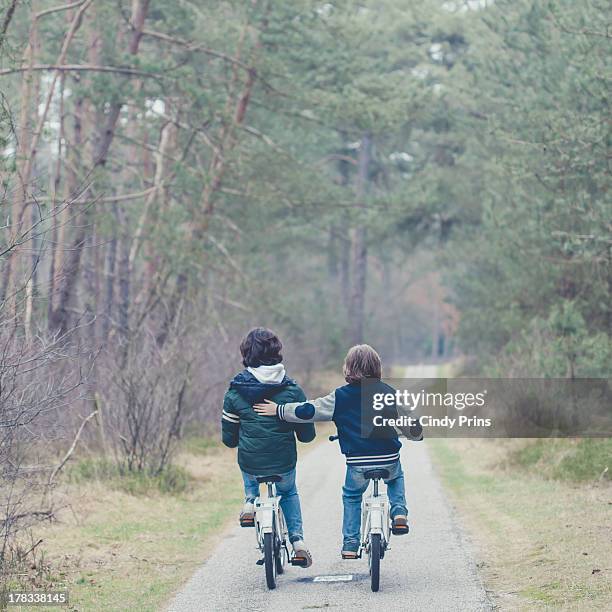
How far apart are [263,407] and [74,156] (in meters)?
14.7

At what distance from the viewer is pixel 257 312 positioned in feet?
99.3

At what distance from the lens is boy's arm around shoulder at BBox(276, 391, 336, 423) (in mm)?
8461

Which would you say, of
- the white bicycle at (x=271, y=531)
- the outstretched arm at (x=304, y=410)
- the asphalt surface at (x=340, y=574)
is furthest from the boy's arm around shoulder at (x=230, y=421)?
the asphalt surface at (x=340, y=574)

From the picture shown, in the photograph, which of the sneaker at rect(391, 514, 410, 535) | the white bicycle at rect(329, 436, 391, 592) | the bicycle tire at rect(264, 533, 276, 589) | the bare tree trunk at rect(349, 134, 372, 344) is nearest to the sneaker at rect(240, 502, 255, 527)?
the bicycle tire at rect(264, 533, 276, 589)

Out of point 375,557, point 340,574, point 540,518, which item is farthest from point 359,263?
point 375,557

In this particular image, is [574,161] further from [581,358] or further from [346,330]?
[346,330]

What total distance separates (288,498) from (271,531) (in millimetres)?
567

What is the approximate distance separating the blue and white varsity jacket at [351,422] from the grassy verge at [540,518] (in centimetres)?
137

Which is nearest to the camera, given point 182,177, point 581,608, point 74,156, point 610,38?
point 581,608

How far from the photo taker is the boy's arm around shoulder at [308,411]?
27.8 ft

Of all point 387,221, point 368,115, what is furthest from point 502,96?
point 387,221

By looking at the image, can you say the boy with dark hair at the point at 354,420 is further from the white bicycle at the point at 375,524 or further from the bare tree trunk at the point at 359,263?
the bare tree trunk at the point at 359,263

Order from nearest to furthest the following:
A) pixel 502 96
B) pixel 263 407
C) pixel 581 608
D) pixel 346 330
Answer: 1. pixel 581 608
2. pixel 263 407
3. pixel 502 96
4. pixel 346 330

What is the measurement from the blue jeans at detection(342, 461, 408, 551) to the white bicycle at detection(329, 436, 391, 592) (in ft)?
0.18
